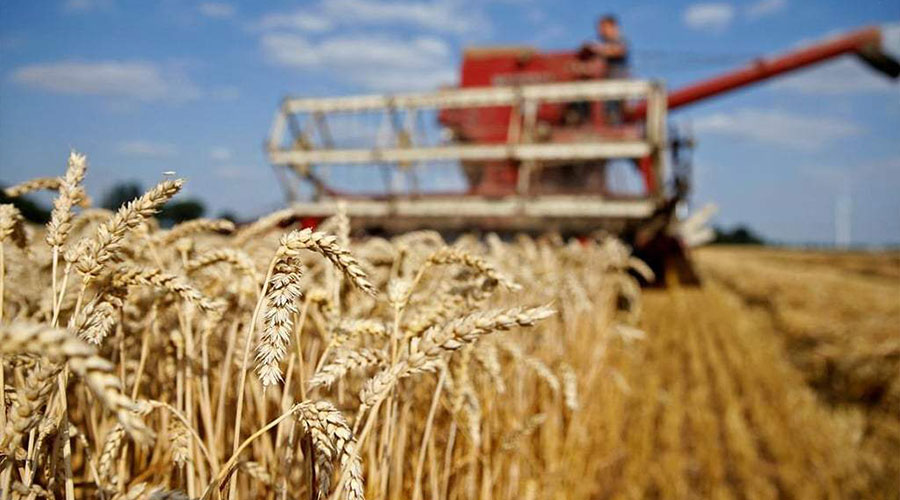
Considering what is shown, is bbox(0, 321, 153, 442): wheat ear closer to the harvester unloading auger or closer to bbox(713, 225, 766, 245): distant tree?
the harvester unloading auger

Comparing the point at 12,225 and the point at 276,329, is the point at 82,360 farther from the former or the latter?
the point at 12,225

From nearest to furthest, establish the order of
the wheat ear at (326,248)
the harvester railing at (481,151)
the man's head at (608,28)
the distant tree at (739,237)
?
the wheat ear at (326,248), the harvester railing at (481,151), the man's head at (608,28), the distant tree at (739,237)

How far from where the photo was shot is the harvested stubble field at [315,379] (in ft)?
2.77

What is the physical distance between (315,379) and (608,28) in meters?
12.6

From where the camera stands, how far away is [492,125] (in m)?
10.9

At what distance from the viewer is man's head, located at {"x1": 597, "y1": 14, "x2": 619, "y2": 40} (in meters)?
12.2

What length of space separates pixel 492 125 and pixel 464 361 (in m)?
9.70

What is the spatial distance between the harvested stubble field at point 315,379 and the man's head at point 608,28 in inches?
341

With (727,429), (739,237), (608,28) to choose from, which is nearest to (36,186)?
(727,429)

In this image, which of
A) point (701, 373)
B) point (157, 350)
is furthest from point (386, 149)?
point (157, 350)

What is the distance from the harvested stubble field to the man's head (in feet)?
28.4

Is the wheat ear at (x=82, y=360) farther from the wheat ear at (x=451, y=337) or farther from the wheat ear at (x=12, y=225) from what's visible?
the wheat ear at (x=12, y=225)

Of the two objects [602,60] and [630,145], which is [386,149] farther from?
[602,60]

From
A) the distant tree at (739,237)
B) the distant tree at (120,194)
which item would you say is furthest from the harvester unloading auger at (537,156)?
the distant tree at (739,237)
